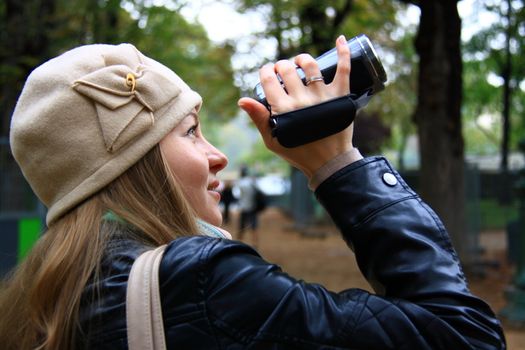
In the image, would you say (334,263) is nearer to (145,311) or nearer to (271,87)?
(271,87)

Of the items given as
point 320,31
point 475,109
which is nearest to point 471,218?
point 320,31

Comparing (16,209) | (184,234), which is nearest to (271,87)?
(184,234)

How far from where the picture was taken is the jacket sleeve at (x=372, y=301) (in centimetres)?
101

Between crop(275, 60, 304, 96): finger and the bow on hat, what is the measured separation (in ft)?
0.96

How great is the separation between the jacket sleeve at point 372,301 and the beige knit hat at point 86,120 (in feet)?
1.10

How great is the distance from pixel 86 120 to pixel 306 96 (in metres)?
0.46

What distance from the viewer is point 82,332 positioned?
1.09m

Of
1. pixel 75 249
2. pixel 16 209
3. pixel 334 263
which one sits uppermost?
pixel 75 249

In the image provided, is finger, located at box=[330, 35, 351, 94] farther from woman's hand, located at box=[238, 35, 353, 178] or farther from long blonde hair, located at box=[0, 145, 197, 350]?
long blonde hair, located at box=[0, 145, 197, 350]

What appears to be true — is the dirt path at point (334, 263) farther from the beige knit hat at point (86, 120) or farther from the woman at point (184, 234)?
the beige knit hat at point (86, 120)

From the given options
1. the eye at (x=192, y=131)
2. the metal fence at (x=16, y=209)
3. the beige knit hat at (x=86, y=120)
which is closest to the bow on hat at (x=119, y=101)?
the beige knit hat at (x=86, y=120)

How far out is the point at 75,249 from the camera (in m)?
1.18

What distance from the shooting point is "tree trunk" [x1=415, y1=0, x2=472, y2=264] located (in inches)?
311

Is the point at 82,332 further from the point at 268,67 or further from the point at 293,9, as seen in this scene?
the point at 293,9
